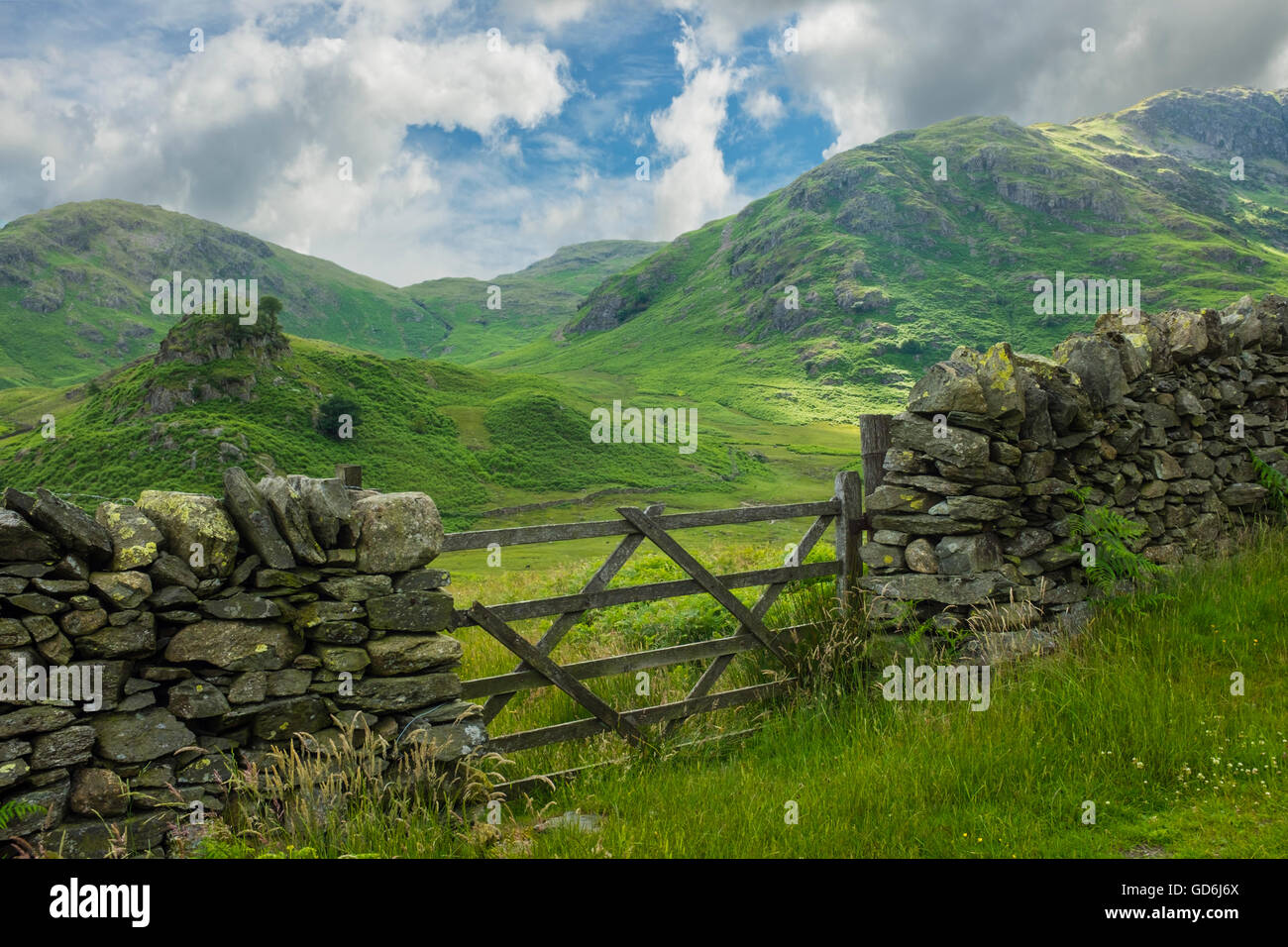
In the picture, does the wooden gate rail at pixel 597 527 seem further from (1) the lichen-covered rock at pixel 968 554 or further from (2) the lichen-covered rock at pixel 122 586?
(2) the lichen-covered rock at pixel 122 586

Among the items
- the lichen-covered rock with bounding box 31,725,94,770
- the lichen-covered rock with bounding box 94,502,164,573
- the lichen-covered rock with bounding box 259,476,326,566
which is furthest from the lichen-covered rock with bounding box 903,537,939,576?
the lichen-covered rock with bounding box 31,725,94,770

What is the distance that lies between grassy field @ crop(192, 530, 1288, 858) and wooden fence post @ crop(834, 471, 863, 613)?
1481 mm

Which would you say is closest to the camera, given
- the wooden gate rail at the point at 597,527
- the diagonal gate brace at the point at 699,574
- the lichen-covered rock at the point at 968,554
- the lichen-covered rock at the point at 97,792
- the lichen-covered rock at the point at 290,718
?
the lichen-covered rock at the point at 97,792

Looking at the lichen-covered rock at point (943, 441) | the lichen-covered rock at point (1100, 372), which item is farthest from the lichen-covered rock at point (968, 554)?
the lichen-covered rock at point (1100, 372)

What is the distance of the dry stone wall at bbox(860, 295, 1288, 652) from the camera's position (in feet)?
24.4

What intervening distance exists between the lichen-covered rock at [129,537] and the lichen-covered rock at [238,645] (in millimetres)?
486

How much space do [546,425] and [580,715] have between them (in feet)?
243

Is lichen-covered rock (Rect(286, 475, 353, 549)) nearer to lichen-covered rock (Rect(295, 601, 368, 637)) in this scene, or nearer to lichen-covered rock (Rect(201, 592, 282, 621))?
lichen-covered rock (Rect(295, 601, 368, 637))

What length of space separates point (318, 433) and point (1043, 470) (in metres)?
59.0

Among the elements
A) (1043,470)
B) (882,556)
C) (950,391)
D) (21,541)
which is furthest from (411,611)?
(1043,470)

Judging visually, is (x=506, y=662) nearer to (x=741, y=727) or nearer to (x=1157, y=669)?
(x=741, y=727)

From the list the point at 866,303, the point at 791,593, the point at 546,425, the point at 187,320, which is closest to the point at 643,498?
the point at 546,425

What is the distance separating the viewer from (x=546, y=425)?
79938 mm

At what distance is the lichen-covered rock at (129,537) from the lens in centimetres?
438
